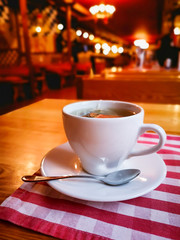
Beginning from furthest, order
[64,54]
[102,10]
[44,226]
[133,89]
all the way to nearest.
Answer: [64,54] → [102,10] → [133,89] → [44,226]

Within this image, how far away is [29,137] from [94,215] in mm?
430

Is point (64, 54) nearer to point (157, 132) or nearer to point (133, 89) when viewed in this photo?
point (133, 89)

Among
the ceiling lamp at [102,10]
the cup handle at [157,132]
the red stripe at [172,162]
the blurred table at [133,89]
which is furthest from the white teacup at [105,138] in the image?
the ceiling lamp at [102,10]

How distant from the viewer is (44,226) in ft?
0.99

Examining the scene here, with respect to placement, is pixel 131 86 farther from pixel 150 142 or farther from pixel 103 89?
pixel 150 142

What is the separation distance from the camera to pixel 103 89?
2021 mm

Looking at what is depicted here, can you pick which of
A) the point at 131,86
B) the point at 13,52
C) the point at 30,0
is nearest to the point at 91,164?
the point at 131,86

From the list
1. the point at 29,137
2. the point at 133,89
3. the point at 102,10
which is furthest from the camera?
the point at 102,10

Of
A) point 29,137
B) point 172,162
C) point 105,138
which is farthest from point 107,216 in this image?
point 29,137

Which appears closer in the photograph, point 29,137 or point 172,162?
point 172,162

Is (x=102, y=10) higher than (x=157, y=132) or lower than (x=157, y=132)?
higher

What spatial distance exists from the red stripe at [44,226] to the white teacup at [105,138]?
0.46 feet

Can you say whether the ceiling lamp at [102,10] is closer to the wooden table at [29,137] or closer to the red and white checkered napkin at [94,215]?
the wooden table at [29,137]

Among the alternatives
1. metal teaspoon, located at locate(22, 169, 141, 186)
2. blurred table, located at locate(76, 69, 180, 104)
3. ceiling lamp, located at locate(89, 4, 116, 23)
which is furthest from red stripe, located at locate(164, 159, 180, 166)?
ceiling lamp, located at locate(89, 4, 116, 23)
